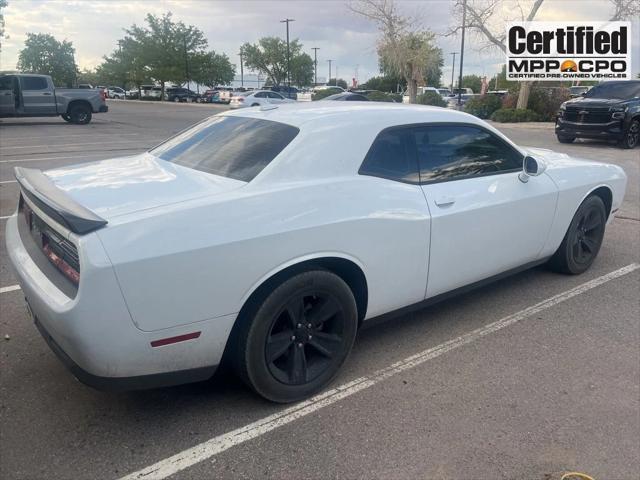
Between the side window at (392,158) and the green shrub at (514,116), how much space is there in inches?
962

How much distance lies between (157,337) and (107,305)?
0.27m

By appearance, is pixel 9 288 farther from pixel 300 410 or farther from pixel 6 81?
pixel 6 81

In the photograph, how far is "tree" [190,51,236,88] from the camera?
6166 cm

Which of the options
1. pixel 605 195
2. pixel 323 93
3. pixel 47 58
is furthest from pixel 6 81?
pixel 47 58

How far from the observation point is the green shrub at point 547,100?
27250 millimetres

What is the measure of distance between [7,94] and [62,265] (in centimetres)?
2056

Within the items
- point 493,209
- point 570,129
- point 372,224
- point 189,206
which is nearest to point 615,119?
point 570,129

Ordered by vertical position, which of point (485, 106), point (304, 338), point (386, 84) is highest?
point (386, 84)

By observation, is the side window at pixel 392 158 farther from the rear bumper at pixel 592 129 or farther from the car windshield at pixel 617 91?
the car windshield at pixel 617 91

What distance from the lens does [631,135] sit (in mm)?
14797

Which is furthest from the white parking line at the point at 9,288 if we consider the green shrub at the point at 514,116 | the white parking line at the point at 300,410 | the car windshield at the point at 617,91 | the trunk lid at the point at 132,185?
the green shrub at the point at 514,116

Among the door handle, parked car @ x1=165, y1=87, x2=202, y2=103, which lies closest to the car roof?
the door handle

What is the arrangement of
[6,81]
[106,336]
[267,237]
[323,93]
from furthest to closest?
[323,93] → [6,81] → [267,237] → [106,336]

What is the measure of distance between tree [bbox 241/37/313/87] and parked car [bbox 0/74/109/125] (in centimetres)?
6371
